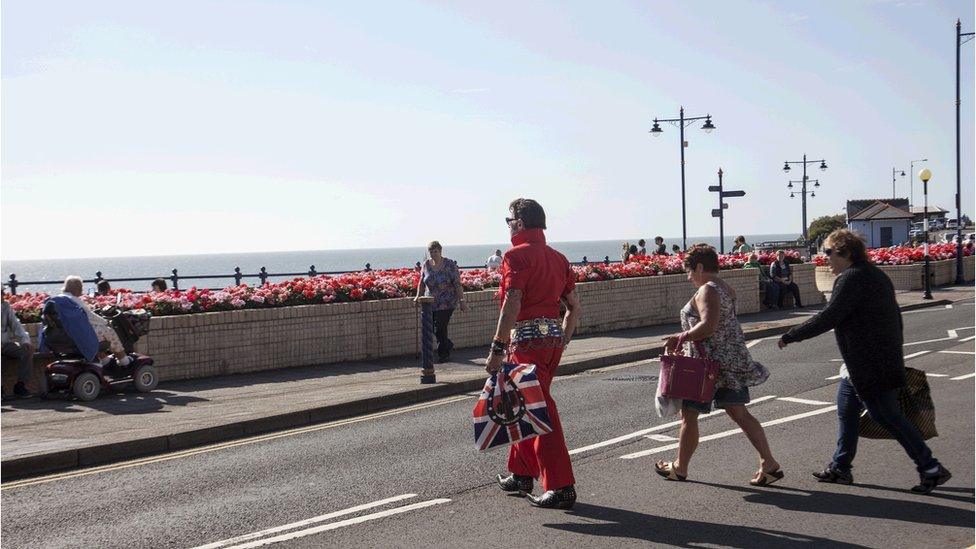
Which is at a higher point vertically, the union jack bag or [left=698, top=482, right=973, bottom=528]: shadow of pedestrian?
the union jack bag

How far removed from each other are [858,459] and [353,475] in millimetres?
3928

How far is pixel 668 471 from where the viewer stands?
7727 millimetres

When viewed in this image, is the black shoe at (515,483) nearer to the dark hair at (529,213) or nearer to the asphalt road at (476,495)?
the asphalt road at (476,495)

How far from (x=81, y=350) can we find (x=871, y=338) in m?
8.81

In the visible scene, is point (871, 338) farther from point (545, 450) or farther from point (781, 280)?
point (781, 280)

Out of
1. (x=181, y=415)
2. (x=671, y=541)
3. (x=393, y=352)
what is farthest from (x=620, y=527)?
(x=393, y=352)

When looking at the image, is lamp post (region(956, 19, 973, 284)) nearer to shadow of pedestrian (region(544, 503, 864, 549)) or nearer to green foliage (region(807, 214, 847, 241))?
shadow of pedestrian (region(544, 503, 864, 549))

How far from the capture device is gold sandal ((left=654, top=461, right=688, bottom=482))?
25.1ft

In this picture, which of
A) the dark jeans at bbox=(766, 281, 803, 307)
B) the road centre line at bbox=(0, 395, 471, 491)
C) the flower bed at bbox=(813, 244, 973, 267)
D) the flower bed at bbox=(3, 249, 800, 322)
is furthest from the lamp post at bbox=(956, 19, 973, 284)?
the road centre line at bbox=(0, 395, 471, 491)

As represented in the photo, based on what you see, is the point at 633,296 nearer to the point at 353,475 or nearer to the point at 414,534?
the point at 353,475

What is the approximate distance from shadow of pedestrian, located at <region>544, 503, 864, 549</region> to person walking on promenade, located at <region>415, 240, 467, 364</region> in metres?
9.53

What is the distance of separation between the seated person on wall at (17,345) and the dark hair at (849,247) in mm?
9165

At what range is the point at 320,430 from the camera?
10.5 meters

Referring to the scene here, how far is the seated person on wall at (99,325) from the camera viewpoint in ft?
40.3
